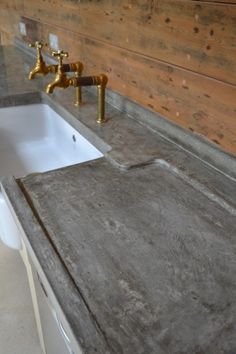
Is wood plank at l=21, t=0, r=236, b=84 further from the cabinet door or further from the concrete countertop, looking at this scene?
the cabinet door

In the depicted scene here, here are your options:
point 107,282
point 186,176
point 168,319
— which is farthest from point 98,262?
point 186,176

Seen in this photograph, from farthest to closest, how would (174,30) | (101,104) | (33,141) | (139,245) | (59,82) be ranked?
(33,141), (101,104), (59,82), (174,30), (139,245)

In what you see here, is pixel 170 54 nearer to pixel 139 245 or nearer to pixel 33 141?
pixel 139 245

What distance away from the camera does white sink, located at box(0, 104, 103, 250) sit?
1484 millimetres

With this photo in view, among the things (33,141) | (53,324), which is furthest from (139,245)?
(33,141)

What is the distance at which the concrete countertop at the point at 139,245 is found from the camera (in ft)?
1.65

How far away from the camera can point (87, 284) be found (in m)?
0.57

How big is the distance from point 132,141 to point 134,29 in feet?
1.39

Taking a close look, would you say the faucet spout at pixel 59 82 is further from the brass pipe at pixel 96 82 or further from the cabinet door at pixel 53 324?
the cabinet door at pixel 53 324

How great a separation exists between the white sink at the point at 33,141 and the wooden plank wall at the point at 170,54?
1.04ft

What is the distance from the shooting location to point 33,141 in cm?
166

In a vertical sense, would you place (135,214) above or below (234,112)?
below

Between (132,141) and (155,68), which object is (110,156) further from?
(155,68)

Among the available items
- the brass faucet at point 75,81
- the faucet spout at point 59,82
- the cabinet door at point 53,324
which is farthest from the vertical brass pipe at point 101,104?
the cabinet door at point 53,324
